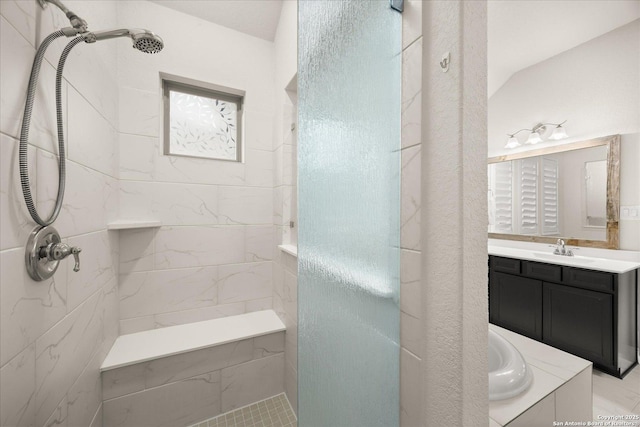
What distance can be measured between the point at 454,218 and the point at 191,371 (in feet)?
5.30

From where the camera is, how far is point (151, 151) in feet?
5.21

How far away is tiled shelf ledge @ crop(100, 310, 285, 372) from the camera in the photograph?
4.38ft

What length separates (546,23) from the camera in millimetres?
1912

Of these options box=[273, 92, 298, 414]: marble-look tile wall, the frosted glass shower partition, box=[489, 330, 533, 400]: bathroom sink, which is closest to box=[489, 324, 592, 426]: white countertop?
box=[489, 330, 533, 400]: bathroom sink

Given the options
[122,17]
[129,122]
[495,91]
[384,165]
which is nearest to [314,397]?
[384,165]

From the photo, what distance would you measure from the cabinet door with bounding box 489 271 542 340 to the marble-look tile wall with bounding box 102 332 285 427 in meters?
2.00

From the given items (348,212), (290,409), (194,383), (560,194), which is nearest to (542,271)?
(560,194)

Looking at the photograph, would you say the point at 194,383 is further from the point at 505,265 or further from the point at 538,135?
the point at 538,135

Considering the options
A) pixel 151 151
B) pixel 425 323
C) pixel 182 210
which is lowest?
pixel 425 323

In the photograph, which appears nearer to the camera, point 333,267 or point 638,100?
point 333,267

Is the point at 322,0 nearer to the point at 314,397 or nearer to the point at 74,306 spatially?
the point at 314,397

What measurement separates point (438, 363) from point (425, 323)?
0.09m

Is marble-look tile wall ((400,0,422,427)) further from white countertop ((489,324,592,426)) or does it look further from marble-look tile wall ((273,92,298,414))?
marble-look tile wall ((273,92,298,414))

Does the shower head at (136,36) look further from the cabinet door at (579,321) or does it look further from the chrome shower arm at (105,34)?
the cabinet door at (579,321)
